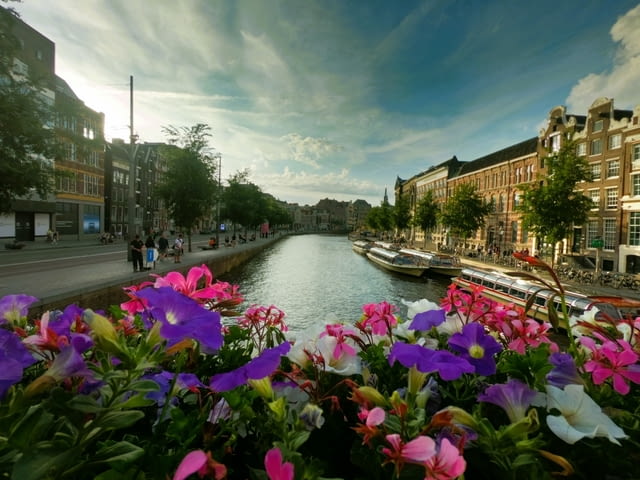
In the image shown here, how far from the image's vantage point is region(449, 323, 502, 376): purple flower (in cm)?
108

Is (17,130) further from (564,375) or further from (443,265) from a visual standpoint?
(443,265)

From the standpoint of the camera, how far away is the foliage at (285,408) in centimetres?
71

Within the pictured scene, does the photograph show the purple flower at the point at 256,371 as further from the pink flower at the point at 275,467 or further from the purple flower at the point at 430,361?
the purple flower at the point at 430,361

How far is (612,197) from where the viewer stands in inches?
1180

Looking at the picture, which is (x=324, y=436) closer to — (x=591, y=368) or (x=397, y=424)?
(x=397, y=424)

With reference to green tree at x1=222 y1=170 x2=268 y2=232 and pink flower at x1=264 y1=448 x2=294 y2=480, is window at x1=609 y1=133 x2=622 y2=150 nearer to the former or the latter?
pink flower at x1=264 y1=448 x2=294 y2=480

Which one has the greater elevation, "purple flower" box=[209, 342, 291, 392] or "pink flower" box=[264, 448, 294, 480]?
"purple flower" box=[209, 342, 291, 392]

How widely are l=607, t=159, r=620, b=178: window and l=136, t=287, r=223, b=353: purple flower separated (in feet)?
128

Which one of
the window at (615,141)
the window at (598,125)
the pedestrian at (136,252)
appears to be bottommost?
the pedestrian at (136,252)

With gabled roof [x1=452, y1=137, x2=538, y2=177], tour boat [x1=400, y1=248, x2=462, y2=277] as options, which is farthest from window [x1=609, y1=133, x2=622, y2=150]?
tour boat [x1=400, y1=248, x2=462, y2=277]

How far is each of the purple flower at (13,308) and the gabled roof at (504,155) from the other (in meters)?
49.6

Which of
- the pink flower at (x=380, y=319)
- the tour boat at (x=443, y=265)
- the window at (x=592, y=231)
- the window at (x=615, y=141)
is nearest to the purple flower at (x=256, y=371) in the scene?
the pink flower at (x=380, y=319)

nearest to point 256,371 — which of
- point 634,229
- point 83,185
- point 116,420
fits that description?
point 116,420

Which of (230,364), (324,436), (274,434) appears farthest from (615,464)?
(230,364)
